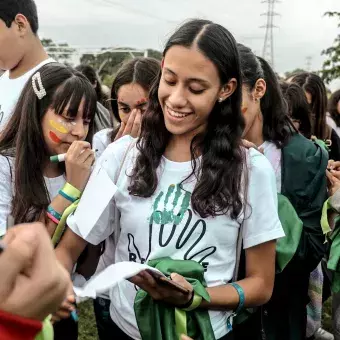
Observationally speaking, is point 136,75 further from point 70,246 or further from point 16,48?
point 70,246

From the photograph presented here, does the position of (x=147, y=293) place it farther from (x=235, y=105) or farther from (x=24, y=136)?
(x=24, y=136)

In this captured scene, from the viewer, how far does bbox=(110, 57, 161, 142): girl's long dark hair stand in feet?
9.71

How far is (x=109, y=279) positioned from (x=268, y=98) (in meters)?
1.60

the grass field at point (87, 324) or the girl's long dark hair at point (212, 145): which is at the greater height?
the girl's long dark hair at point (212, 145)

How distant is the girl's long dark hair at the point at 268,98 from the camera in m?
2.36

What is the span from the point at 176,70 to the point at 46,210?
78 cm

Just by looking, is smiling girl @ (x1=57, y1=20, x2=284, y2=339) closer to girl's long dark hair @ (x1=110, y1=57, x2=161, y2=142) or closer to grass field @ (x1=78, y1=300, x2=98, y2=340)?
girl's long dark hair @ (x1=110, y1=57, x2=161, y2=142)

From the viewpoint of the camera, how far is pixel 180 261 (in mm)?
1557

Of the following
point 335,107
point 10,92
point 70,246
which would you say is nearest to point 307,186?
point 70,246

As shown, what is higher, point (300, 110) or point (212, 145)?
point (212, 145)

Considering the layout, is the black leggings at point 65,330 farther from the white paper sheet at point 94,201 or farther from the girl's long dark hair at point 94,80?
the girl's long dark hair at point 94,80

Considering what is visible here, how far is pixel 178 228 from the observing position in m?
1.64

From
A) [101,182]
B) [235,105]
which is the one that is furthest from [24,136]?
[235,105]

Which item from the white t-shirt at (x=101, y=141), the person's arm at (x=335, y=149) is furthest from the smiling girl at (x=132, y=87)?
the person's arm at (x=335, y=149)
